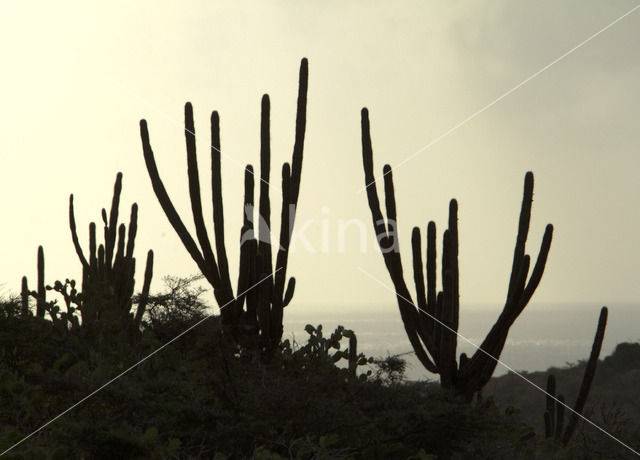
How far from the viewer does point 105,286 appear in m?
11.0

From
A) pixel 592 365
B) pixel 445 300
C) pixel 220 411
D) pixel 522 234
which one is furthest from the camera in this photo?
pixel 592 365

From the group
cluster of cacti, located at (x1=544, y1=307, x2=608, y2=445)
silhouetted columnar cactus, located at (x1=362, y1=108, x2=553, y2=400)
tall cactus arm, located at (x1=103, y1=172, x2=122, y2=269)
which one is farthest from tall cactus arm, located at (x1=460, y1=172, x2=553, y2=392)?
tall cactus arm, located at (x1=103, y1=172, x2=122, y2=269)

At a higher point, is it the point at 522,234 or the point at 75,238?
the point at 75,238

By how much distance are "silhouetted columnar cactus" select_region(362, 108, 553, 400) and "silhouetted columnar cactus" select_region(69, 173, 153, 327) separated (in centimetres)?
344

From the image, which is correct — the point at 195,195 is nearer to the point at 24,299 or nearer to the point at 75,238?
the point at 24,299

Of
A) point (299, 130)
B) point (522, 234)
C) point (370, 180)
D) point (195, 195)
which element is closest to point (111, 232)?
point (195, 195)

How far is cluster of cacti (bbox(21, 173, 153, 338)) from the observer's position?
1029 centimetres

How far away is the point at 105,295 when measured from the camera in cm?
1055

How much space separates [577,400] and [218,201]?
5.42m

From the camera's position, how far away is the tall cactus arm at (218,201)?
9.74 m

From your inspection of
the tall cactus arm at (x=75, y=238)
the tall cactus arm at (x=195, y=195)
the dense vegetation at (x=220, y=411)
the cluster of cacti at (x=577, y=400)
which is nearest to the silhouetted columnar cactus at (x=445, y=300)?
the dense vegetation at (x=220, y=411)

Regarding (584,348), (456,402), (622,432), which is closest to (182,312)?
(456,402)

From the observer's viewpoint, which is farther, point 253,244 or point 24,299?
point 24,299

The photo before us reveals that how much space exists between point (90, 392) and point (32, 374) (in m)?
1.04
